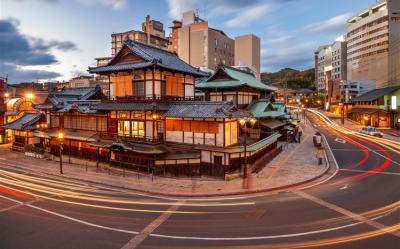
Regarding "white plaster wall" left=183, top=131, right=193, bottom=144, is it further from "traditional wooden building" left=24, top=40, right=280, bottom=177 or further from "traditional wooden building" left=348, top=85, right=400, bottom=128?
"traditional wooden building" left=348, top=85, right=400, bottom=128

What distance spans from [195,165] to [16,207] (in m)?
14.4

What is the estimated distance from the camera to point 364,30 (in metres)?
105

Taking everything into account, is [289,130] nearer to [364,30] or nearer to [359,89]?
[359,89]

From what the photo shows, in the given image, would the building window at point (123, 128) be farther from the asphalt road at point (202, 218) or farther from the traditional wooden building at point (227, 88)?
the traditional wooden building at point (227, 88)

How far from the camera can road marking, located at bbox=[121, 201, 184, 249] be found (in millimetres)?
12484

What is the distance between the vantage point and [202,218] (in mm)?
15648

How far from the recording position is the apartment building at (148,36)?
13988cm

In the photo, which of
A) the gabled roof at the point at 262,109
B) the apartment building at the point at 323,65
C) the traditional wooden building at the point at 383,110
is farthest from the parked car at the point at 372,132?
the apartment building at the point at 323,65

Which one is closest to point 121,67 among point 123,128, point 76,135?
point 123,128

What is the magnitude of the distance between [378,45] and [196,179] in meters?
101

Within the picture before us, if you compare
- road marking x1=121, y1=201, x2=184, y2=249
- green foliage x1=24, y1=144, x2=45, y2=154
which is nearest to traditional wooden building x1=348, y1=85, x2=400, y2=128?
road marking x1=121, y1=201, x2=184, y2=249

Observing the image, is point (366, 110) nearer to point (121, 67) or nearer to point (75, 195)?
point (121, 67)

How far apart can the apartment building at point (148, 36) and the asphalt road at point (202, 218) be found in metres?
127

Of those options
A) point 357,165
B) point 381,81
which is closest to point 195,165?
point 357,165
